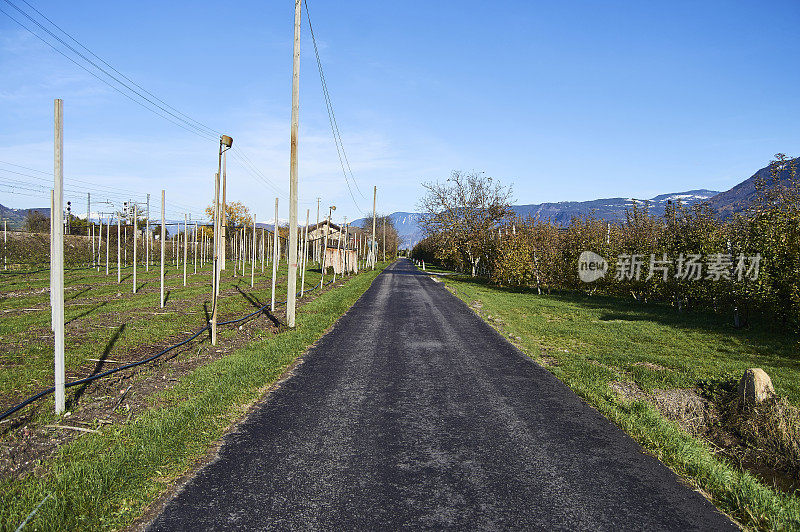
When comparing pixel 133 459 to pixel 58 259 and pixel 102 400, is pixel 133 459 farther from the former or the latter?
pixel 58 259

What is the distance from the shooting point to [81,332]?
10.2m

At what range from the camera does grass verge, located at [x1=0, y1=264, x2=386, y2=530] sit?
335cm

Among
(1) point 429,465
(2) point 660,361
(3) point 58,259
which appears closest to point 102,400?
(3) point 58,259

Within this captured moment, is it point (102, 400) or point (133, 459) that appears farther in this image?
point (102, 400)

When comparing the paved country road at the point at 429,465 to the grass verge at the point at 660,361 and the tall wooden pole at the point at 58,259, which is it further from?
the tall wooden pole at the point at 58,259

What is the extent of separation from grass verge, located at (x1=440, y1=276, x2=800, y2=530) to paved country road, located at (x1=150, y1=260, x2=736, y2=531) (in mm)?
285

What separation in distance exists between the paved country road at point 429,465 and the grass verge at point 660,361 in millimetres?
285

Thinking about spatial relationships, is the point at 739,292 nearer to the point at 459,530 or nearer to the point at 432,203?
the point at 459,530

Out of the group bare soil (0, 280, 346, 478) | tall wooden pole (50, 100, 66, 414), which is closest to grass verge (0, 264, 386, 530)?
bare soil (0, 280, 346, 478)

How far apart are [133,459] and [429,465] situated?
289 cm

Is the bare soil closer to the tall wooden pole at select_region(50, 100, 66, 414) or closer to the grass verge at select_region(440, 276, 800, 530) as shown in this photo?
the tall wooden pole at select_region(50, 100, 66, 414)

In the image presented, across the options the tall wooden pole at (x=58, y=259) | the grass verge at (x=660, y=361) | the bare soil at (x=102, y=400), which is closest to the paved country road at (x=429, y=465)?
the grass verge at (x=660, y=361)

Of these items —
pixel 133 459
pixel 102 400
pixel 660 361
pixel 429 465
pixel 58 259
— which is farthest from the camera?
pixel 660 361

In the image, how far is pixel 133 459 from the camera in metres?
4.21
